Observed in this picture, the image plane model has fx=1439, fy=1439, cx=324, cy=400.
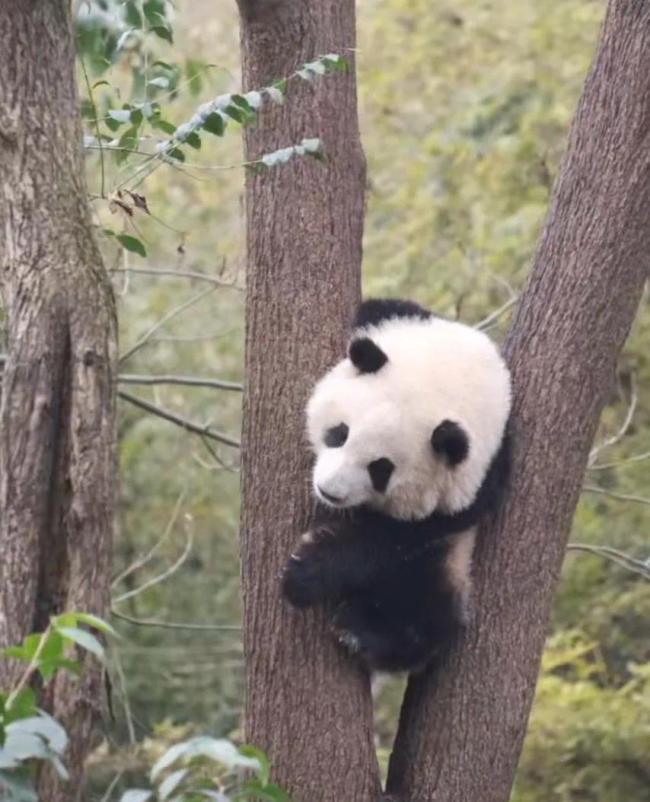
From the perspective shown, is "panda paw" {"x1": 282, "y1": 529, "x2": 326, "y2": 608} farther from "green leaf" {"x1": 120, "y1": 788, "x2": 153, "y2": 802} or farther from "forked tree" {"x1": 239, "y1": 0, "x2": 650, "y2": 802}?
"green leaf" {"x1": 120, "y1": 788, "x2": 153, "y2": 802}

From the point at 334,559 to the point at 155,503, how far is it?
23.8 ft

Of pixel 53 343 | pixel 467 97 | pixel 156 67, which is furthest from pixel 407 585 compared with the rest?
pixel 467 97

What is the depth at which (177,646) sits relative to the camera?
11281 mm

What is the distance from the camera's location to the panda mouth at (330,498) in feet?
11.3

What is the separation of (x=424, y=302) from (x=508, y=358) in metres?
5.50

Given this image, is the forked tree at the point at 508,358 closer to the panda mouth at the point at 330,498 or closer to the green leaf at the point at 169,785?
the panda mouth at the point at 330,498

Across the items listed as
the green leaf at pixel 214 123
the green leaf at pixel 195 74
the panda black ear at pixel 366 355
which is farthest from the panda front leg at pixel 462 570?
the green leaf at pixel 195 74

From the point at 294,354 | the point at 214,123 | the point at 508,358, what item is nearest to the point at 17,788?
the point at 214,123

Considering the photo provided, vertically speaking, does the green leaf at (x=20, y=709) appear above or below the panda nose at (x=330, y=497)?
below

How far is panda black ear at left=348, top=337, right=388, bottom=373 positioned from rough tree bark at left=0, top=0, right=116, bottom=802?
0.79 meters

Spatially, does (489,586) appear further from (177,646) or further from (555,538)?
(177,646)

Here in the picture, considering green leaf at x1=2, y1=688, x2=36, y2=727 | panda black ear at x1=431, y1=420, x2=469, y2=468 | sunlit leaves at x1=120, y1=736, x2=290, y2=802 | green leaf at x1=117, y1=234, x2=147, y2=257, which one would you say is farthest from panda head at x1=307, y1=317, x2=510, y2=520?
green leaf at x1=2, y1=688, x2=36, y2=727

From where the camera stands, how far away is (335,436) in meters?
3.68

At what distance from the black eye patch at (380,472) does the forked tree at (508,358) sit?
0.21m
